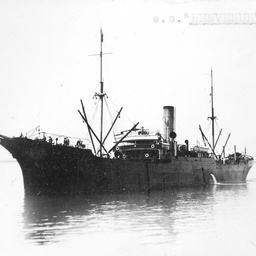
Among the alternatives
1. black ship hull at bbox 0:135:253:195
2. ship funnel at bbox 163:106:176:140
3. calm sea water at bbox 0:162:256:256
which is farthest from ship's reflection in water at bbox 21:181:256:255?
ship funnel at bbox 163:106:176:140

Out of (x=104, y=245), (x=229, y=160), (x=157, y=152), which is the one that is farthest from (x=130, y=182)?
(x=229, y=160)

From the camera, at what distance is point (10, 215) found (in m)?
15.0

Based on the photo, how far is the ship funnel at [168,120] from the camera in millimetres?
31078

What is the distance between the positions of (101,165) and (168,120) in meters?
11.8

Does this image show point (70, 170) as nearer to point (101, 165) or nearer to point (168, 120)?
point (101, 165)

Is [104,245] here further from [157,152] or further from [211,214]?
[157,152]

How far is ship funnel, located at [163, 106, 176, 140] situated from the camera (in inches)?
1224

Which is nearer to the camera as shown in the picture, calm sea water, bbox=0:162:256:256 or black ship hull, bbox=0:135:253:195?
calm sea water, bbox=0:162:256:256

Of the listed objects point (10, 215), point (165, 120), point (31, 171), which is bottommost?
point (10, 215)

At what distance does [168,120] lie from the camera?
31.2 metres

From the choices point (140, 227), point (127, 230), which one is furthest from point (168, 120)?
point (127, 230)

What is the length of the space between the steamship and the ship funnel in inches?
29.7

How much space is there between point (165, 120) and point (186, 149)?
3.32 metres

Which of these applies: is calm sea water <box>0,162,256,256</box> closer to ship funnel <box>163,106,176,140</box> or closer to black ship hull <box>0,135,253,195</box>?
black ship hull <box>0,135,253,195</box>
